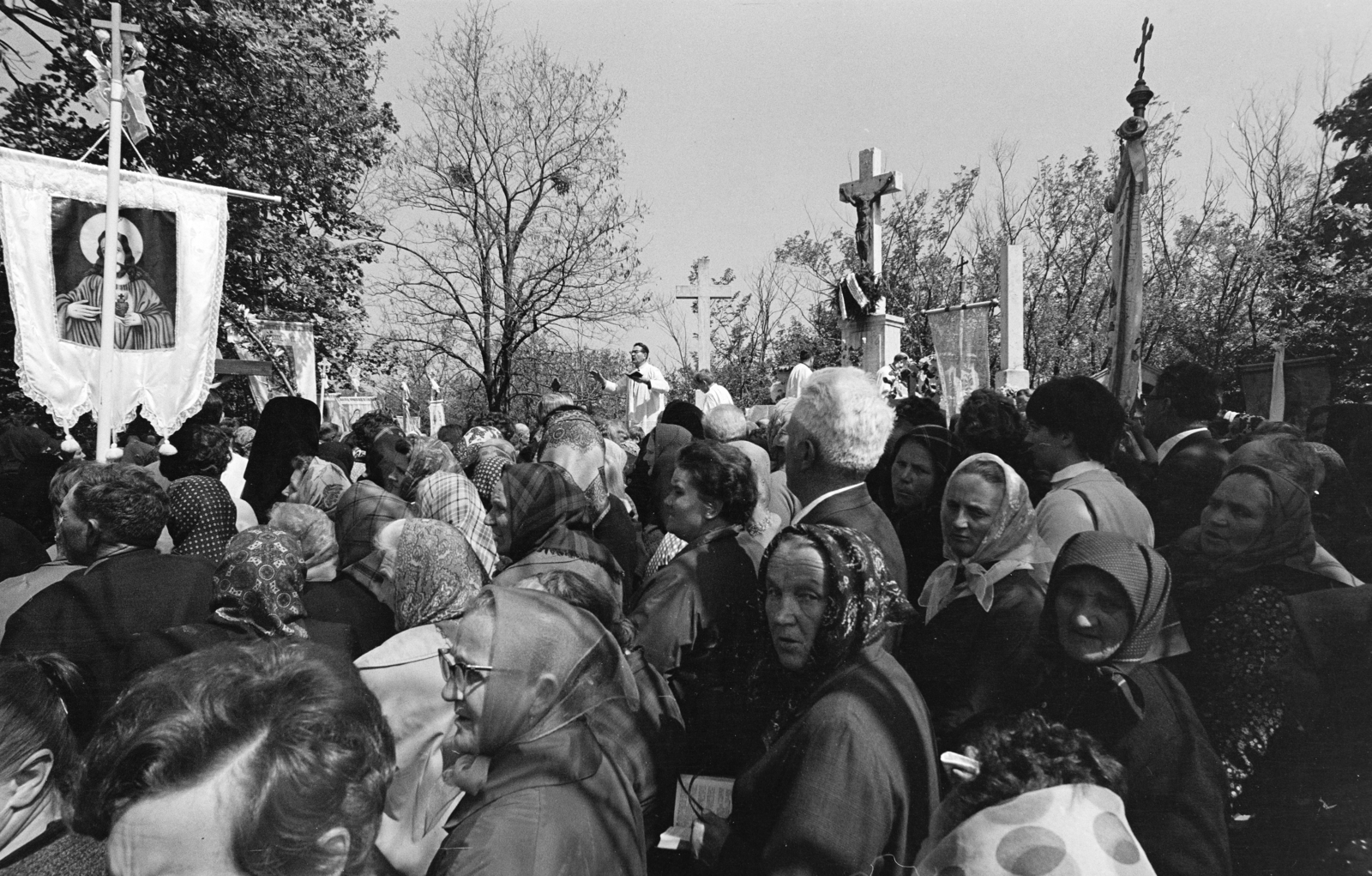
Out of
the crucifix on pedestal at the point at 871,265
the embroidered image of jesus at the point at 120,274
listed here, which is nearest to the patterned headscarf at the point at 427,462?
the embroidered image of jesus at the point at 120,274

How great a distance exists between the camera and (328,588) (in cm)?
318

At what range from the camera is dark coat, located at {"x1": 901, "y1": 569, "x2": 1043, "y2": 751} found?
2340 millimetres

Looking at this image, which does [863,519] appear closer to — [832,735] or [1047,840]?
[832,735]

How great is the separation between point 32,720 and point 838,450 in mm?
2327

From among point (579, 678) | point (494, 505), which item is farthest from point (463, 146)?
point (579, 678)

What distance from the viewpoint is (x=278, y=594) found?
2.59m

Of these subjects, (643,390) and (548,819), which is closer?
(548,819)

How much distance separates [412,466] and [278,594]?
183cm

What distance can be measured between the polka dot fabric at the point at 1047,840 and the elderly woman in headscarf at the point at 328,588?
2.17 meters

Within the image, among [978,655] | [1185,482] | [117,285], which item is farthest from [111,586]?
[1185,482]

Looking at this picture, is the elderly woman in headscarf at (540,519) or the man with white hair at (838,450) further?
the elderly woman in headscarf at (540,519)

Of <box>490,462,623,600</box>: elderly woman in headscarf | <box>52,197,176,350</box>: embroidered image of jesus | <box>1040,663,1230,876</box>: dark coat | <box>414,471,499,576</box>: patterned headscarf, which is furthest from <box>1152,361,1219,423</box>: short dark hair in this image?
<box>52,197,176,350</box>: embroidered image of jesus

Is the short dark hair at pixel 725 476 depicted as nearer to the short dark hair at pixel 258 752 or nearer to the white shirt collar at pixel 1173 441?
the short dark hair at pixel 258 752

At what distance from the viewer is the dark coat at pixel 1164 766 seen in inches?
74.9
